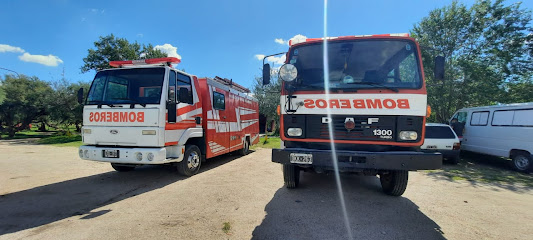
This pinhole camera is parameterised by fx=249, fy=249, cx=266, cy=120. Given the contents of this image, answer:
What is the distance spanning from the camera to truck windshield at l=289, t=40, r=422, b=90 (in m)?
4.02

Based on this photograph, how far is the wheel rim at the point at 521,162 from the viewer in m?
7.71

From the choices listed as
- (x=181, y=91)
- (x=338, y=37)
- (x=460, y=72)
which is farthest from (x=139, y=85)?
(x=460, y=72)

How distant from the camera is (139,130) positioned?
532 centimetres

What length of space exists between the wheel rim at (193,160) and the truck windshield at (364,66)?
375 cm

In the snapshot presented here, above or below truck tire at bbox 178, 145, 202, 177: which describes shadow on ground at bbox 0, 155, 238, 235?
below

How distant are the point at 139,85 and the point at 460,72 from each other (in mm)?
16693

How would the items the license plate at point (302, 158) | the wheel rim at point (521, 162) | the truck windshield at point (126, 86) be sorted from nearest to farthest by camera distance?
the license plate at point (302, 158) → the truck windshield at point (126, 86) → the wheel rim at point (521, 162)

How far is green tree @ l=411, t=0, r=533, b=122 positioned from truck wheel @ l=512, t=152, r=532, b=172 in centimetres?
637

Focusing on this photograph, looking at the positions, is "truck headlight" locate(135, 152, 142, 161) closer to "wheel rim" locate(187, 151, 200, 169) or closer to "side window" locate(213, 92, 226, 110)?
"wheel rim" locate(187, 151, 200, 169)

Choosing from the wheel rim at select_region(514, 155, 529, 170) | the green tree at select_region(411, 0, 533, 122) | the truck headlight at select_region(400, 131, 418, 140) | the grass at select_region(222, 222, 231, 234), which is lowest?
the grass at select_region(222, 222, 231, 234)

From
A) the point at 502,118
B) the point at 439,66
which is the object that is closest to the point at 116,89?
the point at 439,66

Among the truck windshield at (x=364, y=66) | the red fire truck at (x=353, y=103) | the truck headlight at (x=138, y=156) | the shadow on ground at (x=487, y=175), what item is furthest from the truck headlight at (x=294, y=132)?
the shadow on ground at (x=487, y=175)

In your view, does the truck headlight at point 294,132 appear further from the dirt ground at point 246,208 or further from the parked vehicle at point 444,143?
the parked vehicle at point 444,143

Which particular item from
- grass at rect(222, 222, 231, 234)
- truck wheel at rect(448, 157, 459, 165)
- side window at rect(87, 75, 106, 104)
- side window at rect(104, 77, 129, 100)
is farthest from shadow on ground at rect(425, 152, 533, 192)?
side window at rect(87, 75, 106, 104)
